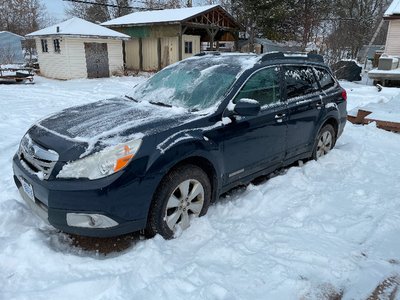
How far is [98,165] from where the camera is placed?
2.45 m

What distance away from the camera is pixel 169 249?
277 centimetres

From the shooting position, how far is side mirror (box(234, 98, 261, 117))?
316 centimetres

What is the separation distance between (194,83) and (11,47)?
30145 millimetres

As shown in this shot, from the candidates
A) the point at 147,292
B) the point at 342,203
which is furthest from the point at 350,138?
the point at 147,292

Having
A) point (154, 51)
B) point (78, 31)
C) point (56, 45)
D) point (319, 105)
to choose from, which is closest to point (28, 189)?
point (319, 105)

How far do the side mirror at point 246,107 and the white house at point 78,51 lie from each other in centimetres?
1644

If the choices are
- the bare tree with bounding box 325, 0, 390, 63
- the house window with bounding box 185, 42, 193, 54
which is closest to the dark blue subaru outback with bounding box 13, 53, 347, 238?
the house window with bounding box 185, 42, 193, 54

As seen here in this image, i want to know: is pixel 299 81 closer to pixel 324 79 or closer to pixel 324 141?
pixel 324 79

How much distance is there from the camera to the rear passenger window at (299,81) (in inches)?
163

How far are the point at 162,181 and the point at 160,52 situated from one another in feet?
65.4

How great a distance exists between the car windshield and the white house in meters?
15.1

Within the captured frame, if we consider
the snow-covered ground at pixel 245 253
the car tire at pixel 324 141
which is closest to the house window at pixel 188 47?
the car tire at pixel 324 141

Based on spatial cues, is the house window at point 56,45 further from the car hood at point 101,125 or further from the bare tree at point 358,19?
the bare tree at point 358,19

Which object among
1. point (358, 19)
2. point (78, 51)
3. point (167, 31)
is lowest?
point (78, 51)
